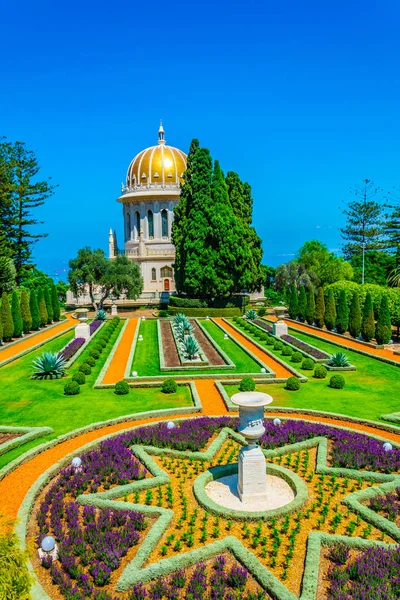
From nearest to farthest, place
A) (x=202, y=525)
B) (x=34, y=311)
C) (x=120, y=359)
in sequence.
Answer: (x=202, y=525) < (x=120, y=359) < (x=34, y=311)

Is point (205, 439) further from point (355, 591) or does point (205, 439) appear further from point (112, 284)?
point (112, 284)

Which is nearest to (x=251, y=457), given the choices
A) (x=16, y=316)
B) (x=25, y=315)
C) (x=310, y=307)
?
(x=16, y=316)

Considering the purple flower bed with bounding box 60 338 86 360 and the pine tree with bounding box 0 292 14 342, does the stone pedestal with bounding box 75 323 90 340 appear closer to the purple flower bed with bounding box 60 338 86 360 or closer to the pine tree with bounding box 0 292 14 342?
the purple flower bed with bounding box 60 338 86 360

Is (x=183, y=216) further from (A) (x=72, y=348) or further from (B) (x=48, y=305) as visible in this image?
(A) (x=72, y=348)

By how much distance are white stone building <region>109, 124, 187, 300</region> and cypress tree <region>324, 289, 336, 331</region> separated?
34084mm

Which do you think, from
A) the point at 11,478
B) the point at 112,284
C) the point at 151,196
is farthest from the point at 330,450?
the point at 151,196

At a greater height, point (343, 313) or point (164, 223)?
point (164, 223)

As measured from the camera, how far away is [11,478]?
10359mm

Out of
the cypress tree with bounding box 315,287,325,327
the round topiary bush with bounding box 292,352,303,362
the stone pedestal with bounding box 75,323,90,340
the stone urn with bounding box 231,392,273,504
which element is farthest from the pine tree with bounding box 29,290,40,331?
the stone urn with bounding box 231,392,273,504

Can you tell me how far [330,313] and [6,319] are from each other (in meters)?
20.4

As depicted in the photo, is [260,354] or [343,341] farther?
[343,341]

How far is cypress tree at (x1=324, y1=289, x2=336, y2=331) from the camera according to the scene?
105ft

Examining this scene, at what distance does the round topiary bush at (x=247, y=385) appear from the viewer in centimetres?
1678

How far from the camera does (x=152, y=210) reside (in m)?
68.1
